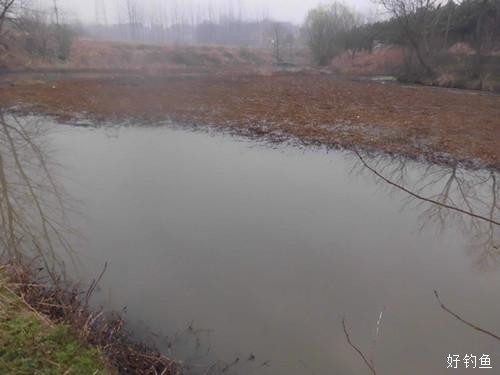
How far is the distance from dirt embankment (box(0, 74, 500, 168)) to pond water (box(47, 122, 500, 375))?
6.58 ft

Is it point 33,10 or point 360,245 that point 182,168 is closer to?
point 360,245

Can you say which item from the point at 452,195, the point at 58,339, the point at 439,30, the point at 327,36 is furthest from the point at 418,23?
the point at 58,339

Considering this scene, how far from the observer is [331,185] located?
695 centimetres

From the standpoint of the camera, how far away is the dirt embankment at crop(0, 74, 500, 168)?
984 cm

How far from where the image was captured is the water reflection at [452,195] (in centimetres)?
508

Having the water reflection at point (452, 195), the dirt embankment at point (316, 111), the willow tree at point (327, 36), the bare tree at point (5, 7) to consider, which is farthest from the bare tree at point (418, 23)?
the bare tree at point (5, 7)

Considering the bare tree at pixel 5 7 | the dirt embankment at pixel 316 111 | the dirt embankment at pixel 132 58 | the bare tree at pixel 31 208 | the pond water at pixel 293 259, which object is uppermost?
the bare tree at pixel 5 7

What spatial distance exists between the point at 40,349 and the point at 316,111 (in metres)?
12.6

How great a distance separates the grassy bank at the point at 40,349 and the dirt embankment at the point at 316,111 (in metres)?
6.02

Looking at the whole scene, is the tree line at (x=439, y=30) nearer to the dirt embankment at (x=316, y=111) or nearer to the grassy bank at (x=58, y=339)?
the dirt embankment at (x=316, y=111)

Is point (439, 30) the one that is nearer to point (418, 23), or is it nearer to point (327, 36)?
point (418, 23)

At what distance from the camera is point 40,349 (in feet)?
8.39

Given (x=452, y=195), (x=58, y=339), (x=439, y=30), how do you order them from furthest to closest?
(x=439, y=30) → (x=452, y=195) → (x=58, y=339)

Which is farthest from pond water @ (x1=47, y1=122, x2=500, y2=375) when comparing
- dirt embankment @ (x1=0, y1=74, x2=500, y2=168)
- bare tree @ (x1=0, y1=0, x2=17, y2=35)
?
bare tree @ (x1=0, y1=0, x2=17, y2=35)
